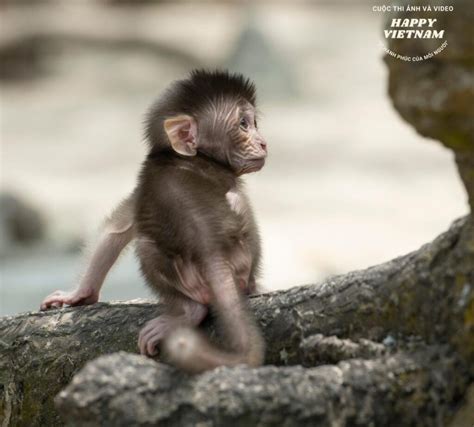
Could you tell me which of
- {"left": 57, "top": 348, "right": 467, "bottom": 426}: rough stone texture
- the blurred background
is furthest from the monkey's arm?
the blurred background

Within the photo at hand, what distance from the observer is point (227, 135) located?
339cm

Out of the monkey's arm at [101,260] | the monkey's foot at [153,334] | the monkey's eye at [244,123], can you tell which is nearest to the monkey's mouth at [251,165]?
the monkey's eye at [244,123]

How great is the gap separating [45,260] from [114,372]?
22.2 ft

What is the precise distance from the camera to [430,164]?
1189 cm

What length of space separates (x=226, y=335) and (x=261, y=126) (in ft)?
31.1

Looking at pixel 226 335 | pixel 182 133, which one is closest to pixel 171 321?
pixel 226 335

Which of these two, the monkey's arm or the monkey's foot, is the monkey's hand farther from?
the monkey's foot

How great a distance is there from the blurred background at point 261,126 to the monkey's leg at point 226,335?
331 cm

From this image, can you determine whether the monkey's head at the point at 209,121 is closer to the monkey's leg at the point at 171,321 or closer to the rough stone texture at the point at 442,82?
the monkey's leg at the point at 171,321

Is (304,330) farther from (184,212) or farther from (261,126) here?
(261,126)

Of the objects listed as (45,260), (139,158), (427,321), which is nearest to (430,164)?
(139,158)

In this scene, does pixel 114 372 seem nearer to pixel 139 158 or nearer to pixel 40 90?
pixel 139 158

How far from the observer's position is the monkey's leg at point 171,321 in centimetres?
297

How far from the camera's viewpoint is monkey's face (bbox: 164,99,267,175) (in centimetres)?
333
